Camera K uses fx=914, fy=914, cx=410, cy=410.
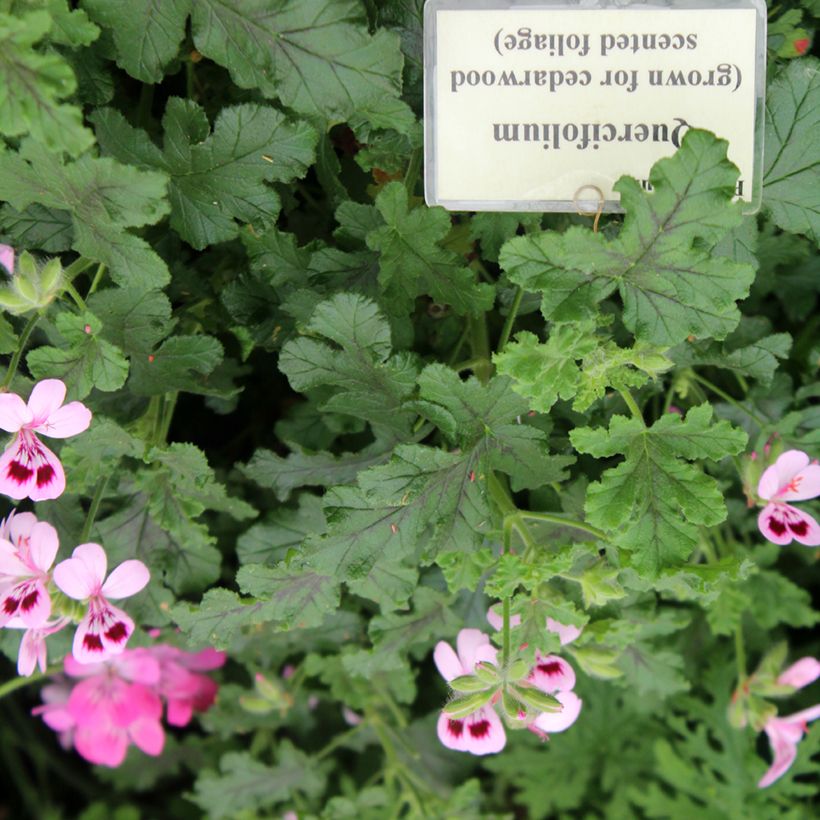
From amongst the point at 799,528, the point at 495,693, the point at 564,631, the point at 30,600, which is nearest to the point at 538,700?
the point at 495,693

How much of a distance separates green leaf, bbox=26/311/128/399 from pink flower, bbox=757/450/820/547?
0.77 metres

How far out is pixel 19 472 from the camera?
40.4 inches

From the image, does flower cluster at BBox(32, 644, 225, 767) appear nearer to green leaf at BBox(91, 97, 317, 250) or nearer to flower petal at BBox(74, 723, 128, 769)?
flower petal at BBox(74, 723, 128, 769)

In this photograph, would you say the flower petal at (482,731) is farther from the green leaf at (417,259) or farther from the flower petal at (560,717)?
the green leaf at (417,259)

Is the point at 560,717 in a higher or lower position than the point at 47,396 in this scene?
lower

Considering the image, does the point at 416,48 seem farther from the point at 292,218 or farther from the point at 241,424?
the point at 241,424

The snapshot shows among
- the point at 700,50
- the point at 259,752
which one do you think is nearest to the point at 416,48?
the point at 700,50

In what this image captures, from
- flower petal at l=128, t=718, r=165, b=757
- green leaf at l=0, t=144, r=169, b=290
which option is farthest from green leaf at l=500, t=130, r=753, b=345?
flower petal at l=128, t=718, r=165, b=757

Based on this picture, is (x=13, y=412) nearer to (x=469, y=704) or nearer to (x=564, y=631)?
(x=469, y=704)

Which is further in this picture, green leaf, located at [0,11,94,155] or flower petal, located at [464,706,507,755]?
flower petal, located at [464,706,507,755]

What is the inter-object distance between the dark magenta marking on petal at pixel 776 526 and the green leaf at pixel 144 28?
2.87 feet

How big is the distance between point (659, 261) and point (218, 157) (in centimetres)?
52

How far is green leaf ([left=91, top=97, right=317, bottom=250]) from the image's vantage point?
3.48 ft

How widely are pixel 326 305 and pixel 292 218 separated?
1.16 feet
